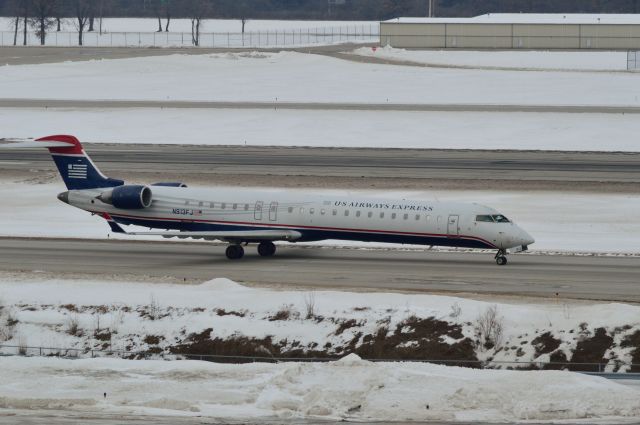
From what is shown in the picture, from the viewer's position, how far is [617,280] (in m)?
39.3

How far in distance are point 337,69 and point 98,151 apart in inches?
2008

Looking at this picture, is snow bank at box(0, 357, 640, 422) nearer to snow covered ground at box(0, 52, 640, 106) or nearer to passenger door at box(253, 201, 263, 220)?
passenger door at box(253, 201, 263, 220)

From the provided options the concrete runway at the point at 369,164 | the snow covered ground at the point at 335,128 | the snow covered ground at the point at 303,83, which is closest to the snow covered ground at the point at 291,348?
the concrete runway at the point at 369,164

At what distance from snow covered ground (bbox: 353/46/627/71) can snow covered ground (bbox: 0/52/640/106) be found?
8.17 meters

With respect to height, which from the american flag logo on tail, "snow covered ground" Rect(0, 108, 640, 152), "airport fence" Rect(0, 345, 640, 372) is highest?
"snow covered ground" Rect(0, 108, 640, 152)

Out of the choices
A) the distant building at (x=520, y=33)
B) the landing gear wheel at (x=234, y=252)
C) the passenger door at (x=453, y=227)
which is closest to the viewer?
the passenger door at (x=453, y=227)

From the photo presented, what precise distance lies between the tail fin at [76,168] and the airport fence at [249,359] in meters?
12.8

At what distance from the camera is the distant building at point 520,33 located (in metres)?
144

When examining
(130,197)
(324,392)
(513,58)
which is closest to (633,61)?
(513,58)

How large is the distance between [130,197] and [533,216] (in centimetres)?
1789

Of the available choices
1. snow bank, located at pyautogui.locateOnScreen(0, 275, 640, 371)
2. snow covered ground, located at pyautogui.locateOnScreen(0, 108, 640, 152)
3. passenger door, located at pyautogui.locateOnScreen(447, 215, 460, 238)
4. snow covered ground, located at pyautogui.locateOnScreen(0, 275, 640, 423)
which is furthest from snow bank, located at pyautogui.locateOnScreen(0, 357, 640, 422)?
snow covered ground, located at pyautogui.locateOnScreen(0, 108, 640, 152)

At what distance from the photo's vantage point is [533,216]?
52781 mm

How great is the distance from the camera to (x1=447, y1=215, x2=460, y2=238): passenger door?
42.0 metres

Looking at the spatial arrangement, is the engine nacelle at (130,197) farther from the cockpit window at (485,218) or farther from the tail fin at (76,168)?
the cockpit window at (485,218)
